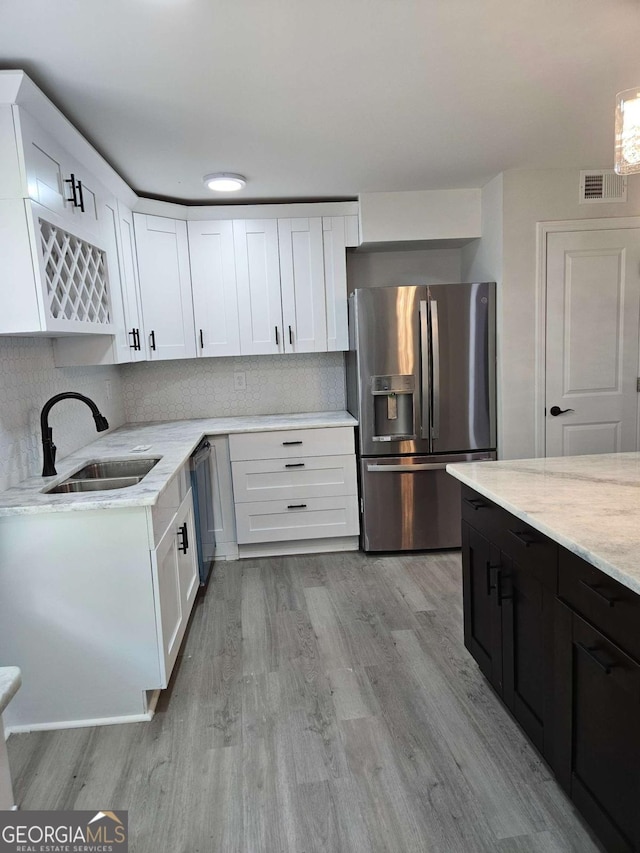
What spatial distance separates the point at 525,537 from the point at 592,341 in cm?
230

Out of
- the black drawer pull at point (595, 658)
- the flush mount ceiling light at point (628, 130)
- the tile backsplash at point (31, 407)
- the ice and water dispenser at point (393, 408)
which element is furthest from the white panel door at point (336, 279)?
the black drawer pull at point (595, 658)

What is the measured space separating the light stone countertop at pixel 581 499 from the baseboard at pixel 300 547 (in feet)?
5.81

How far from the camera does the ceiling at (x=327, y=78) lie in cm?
168

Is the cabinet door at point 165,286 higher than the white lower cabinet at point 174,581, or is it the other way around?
the cabinet door at point 165,286

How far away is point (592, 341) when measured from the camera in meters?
3.54

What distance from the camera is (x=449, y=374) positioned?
3.58 m

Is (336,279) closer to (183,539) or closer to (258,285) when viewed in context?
(258,285)

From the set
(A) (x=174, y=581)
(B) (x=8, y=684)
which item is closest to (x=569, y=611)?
(B) (x=8, y=684)

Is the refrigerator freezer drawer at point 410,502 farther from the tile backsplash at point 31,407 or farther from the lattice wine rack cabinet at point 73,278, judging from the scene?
the lattice wine rack cabinet at point 73,278

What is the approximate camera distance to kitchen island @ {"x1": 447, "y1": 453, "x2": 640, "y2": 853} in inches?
50.5

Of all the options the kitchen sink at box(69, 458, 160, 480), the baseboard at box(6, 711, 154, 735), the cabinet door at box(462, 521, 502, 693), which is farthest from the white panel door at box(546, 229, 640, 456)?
the baseboard at box(6, 711, 154, 735)

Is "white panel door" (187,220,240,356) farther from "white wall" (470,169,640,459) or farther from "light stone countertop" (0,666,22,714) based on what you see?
"light stone countertop" (0,666,22,714)

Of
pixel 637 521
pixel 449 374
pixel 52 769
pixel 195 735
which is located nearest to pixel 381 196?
pixel 449 374

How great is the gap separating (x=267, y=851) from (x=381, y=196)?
3478mm
